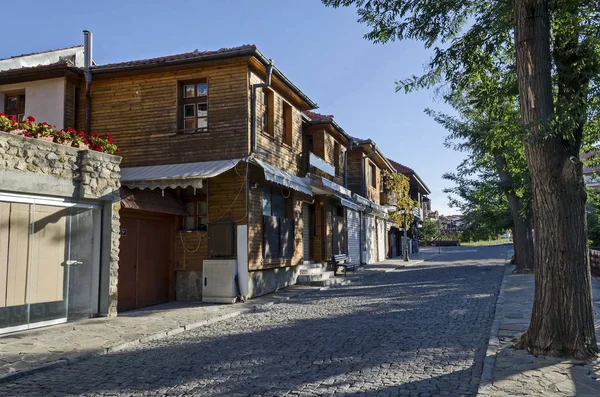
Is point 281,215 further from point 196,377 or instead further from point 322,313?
point 196,377

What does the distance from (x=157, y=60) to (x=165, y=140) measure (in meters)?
2.09

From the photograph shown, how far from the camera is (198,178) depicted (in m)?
10.9

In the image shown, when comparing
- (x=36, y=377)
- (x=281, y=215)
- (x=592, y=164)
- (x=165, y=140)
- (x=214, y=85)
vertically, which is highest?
(x=214, y=85)

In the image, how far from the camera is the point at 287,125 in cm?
1574

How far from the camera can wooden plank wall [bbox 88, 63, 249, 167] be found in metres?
12.6

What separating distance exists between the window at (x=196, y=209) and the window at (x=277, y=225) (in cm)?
165

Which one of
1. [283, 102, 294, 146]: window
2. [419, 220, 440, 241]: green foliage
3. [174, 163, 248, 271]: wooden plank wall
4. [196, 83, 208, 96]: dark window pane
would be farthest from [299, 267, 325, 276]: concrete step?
[419, 220, 440, 241]: green foliage

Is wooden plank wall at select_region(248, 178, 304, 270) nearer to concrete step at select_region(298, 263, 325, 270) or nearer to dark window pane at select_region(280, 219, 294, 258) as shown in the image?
dark window pane at select_region(280, 219, 294, 258)

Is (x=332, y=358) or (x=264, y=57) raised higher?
(x=264, y=57)

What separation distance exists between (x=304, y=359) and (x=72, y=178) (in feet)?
18.6

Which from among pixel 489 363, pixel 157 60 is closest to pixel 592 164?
pixel 489 363

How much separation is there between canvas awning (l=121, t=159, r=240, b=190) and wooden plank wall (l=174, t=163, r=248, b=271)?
618mm

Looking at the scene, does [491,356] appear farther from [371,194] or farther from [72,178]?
[371,194]

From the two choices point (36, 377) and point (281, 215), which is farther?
point (281, 215)
